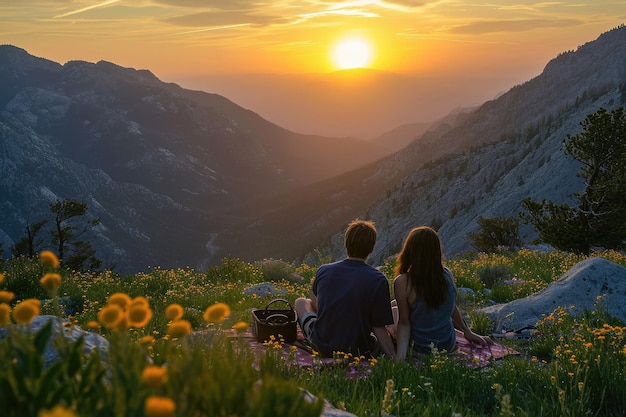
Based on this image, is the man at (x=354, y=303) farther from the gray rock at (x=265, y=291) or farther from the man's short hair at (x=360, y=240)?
the gray rock at (x=265, y=291)

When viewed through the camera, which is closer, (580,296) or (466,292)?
(580,296)

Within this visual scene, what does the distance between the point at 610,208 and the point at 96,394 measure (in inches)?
852

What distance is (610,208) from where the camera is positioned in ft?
66.7

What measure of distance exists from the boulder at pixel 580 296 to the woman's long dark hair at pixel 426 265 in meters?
2.01

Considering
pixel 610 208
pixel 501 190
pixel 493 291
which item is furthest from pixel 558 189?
pixel 493 291

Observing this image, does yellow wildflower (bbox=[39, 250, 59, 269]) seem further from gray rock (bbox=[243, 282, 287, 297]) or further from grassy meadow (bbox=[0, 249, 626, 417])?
gray rock (bbox=[243, 282, 287, 297])

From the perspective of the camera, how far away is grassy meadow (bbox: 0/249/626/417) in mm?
1923

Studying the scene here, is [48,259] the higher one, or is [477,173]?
[48,259]

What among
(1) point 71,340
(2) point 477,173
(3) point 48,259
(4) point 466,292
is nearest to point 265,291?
(4) point 466,292

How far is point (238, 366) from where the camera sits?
2.33 metres

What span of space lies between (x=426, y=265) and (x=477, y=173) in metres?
81.9

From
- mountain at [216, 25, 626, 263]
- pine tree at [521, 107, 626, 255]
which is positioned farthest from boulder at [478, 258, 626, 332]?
mountain at [216, 25, 626, 263]

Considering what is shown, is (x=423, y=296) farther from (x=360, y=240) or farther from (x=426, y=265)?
(x=360, y=240)

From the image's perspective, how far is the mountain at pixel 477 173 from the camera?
2437 inches
